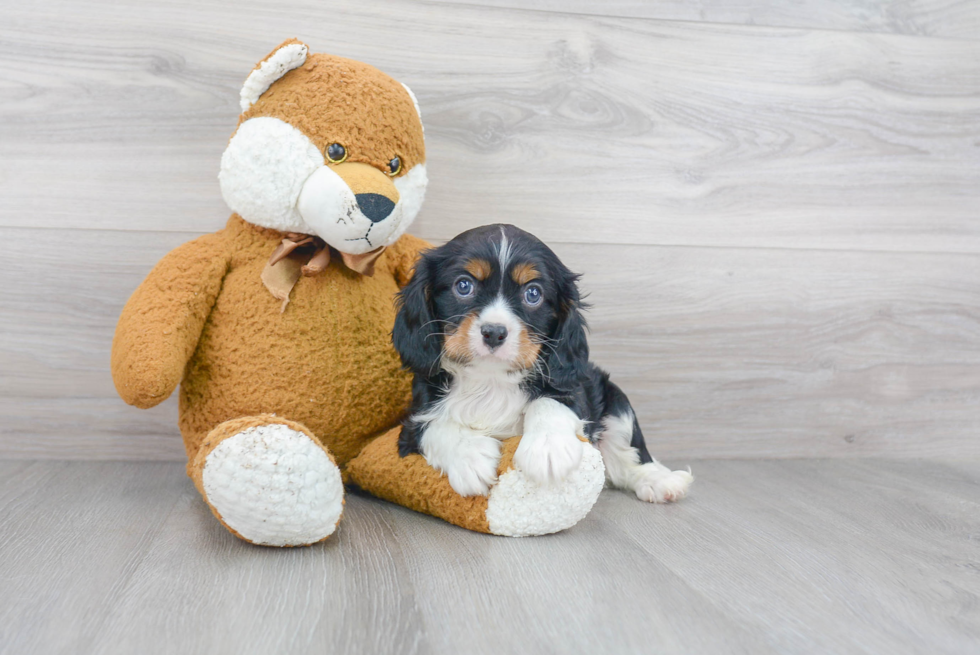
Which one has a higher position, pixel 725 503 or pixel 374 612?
pixel 374 612

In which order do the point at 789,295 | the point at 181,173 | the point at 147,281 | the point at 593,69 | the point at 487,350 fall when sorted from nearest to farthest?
the point at 487,350
the point at 147,281
the point at 181,173
the point at 593,69
the point at 789,295

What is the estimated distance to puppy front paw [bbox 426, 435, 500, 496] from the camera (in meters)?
1.44

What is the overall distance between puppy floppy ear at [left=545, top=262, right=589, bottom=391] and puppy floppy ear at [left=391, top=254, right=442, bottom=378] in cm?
23

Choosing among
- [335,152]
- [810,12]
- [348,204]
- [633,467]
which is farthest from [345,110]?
[810,12]

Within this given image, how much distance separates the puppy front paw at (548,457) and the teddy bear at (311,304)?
0.04 metres

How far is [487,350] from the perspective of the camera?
140 cm

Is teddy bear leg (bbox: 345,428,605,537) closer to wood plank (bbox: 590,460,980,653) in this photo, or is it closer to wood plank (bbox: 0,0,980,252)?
wood plank (bbox: 590,460,980,653)

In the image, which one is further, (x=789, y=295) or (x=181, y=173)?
(x=789, y=295)

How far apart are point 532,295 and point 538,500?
389 millimetres

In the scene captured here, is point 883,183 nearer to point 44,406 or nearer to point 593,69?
point 593,69

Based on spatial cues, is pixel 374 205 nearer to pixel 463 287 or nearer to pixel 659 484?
pixel 463 287

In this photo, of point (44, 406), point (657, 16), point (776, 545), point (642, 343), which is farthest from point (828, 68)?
point (44, 406)

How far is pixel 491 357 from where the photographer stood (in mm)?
1421

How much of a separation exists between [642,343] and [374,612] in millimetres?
1329
